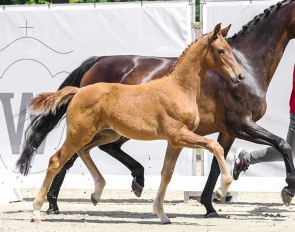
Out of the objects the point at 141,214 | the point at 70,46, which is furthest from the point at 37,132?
the point at 70,46

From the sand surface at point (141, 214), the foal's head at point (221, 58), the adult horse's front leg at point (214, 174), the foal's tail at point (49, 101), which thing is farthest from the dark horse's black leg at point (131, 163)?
the foal's head at point (221, 58)

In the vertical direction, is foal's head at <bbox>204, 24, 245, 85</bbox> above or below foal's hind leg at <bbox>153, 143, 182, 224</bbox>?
above

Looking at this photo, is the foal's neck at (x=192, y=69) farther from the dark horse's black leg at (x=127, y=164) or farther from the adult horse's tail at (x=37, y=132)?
the dark horse's black leg at (x=127, y=164)

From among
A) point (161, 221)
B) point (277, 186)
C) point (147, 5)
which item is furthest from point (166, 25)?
point (161, 221)

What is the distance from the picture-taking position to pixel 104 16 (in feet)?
37.1

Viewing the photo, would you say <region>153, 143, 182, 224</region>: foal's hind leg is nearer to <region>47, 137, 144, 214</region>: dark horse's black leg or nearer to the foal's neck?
the foal's neck

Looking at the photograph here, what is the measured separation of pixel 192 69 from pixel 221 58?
282 mm

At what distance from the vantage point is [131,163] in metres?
10.1

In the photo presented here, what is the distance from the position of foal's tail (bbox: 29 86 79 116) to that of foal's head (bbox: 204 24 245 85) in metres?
1.34

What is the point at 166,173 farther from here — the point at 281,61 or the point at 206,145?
the point at 281,61

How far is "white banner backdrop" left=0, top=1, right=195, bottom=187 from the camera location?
1117 centimetres

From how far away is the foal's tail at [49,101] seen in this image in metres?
8.85

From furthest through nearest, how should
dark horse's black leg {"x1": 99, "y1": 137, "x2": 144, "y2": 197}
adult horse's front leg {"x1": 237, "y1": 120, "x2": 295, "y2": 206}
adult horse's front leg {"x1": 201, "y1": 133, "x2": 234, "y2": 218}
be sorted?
1. dark horse's black leg {"x1": 99, "y1": 137, "x2": 144, "y2": 197}
2. adult horse's front leg {"x1": 201, "y1": 133, "x2": 234, "y2": 218}
3. adult horse's front leg {"x1": 237, "y1": 120, "x2": 295, "y2": 206}

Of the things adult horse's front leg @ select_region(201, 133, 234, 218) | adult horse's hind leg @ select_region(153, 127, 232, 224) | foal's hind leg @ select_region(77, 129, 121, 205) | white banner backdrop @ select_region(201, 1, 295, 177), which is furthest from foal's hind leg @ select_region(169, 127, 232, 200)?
white banner backdrop @ select_region(201, 1, 295, 177)
